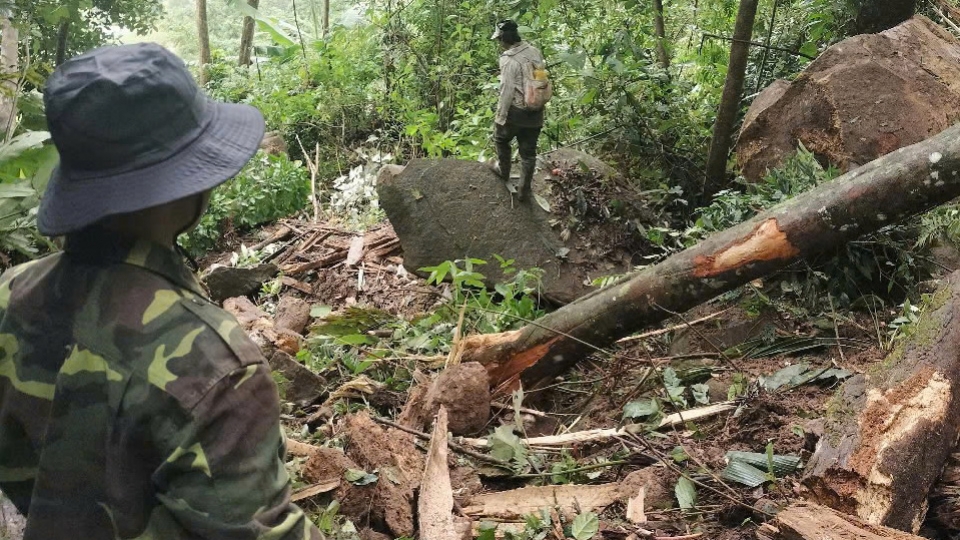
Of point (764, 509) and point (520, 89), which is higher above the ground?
point (520, 89)

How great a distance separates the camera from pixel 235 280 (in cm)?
824

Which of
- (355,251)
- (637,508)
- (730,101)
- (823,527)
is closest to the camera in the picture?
(823,527)

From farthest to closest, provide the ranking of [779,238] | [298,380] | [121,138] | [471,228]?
1. [471,228]
2. [298,380]
3. [779,238]
4. [121,138]

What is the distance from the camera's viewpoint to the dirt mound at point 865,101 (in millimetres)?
6590

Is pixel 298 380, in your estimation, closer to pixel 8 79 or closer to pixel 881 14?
pixel 8 79

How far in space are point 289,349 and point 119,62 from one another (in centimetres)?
472

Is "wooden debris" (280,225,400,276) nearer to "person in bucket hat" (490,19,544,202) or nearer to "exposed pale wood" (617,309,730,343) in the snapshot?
"person in bucket hat" (490,19,544,202)

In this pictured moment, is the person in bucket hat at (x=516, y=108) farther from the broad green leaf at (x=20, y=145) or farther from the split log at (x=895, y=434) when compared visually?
the split log at (x=895, y=434)

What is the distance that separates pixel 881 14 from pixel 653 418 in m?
5.88

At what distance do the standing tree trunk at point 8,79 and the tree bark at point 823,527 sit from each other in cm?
413

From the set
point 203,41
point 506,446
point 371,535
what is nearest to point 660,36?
point 506,446

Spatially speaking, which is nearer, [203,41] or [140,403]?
[140,403]

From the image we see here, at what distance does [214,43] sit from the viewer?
2148 centimetres

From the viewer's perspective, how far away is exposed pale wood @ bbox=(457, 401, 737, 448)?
420 cm
